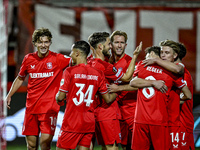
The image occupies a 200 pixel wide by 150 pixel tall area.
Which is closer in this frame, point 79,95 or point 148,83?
point 79,95

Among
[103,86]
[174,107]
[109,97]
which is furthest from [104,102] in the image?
[174,107]

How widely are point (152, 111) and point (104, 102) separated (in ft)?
2.23

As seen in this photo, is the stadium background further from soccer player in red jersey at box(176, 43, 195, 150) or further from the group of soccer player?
soccer player in red jersey at box(176, 43, 195, 150)

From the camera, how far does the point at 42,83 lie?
17.5 feet

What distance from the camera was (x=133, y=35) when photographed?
8617 millimetres

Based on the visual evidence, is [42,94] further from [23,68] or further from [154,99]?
[154,99]

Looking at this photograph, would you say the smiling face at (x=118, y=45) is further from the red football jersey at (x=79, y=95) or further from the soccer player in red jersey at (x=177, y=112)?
the red football jersey at (x=79, y=95)

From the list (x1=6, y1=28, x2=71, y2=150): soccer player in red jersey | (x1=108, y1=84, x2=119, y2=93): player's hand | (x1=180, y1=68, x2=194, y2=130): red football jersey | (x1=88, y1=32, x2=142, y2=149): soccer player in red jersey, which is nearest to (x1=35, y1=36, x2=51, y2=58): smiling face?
(x1=6, y1=28, x2=71, y2=150): soccer player in red jersey

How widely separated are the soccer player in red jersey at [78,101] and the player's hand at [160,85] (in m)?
0.77

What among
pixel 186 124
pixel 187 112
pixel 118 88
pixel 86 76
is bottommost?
pixel 186 124

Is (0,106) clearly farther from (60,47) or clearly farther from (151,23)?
(151,23)

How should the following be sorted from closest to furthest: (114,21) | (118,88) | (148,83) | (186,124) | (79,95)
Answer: (79,95) < (148,83) < (118,88) < (186,124) < (114,21)

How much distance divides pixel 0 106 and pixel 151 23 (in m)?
4.46

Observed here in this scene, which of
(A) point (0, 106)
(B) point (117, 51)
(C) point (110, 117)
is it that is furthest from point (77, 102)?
(A) point (0, 106)
